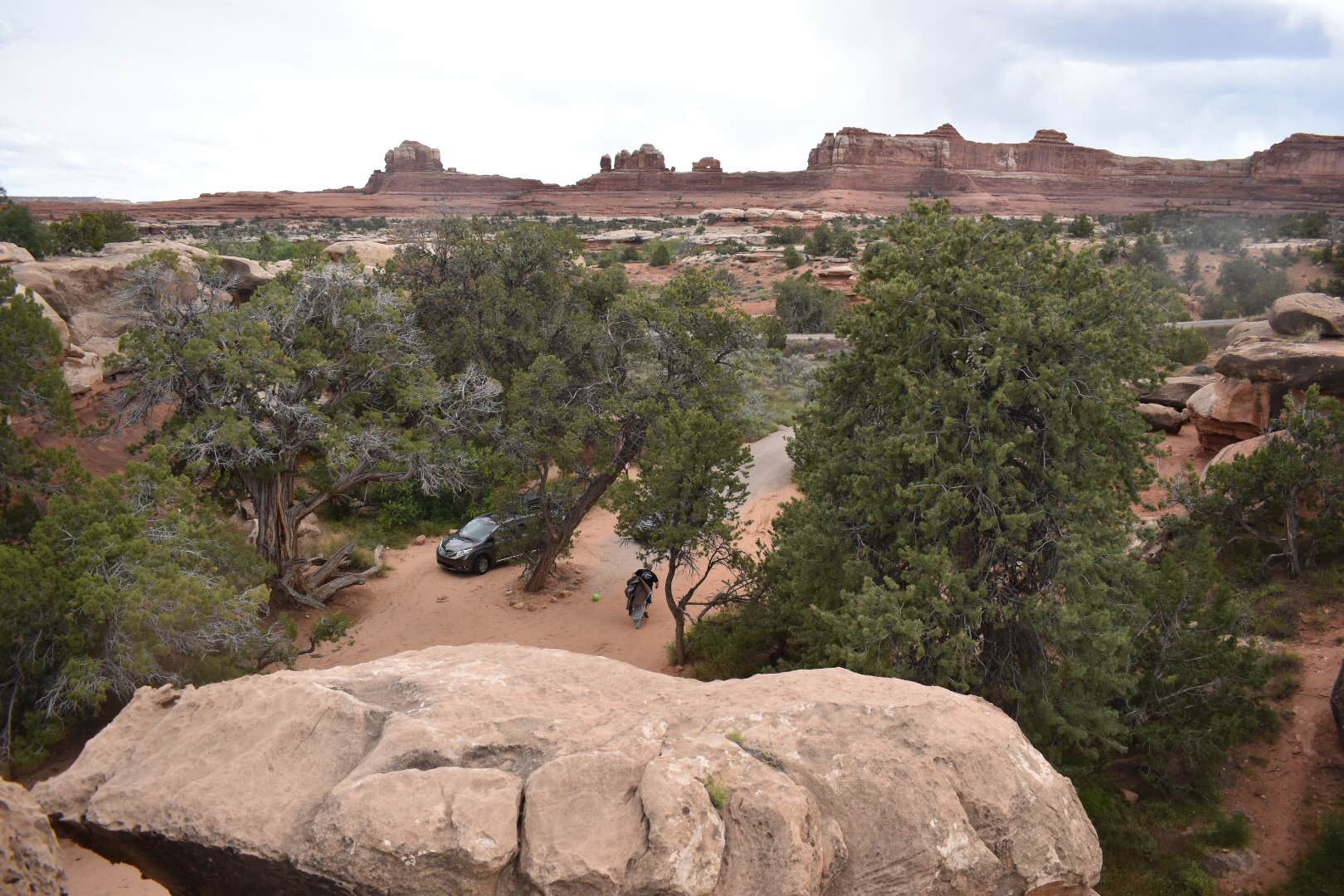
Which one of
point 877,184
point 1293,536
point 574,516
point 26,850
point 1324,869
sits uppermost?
point 877,184

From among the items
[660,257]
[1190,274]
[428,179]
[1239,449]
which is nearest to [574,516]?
[1239,449]

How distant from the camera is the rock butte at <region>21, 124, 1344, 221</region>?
92250 millimetres

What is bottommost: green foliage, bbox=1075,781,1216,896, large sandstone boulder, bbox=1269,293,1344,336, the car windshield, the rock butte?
green foliage, bbox=1075,781,1216,896

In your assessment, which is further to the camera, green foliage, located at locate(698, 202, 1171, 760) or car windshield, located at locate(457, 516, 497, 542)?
car windshield, located at locate(457, 516, 497, 542)

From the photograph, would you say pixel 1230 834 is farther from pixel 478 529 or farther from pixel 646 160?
pixel 646 160

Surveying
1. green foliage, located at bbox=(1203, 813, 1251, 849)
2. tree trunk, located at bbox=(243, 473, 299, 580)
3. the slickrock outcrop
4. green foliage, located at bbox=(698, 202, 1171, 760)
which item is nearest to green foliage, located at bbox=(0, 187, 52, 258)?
the slickrock outcrop

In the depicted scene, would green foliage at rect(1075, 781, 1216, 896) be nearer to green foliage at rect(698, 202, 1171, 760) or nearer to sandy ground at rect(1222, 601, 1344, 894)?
sandy ground at rect(1222, 601, 1344, 894)

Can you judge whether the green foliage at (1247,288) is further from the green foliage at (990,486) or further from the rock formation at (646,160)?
the rock formation at (646,160)

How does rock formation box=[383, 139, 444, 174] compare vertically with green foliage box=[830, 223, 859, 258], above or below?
above

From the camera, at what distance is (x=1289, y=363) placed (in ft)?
56.7

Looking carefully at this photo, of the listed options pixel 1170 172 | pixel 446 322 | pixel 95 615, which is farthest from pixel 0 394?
pixel 1170 172

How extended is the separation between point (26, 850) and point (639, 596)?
1317 centimetres

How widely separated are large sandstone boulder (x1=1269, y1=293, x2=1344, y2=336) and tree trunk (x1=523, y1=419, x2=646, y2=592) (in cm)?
1817

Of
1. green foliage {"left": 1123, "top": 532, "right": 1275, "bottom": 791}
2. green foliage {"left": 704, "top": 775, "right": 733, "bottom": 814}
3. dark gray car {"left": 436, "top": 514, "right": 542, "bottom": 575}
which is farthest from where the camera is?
dark gray car {"left": 436, "top": 514, "right": 542, "bottom": 575}
